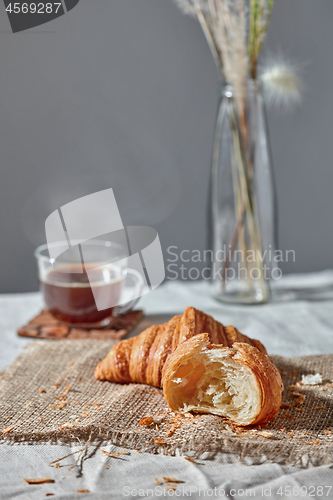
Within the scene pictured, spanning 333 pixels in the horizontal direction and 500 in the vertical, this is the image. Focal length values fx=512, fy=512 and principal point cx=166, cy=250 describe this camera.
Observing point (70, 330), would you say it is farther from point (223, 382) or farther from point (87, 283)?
point (223, 382)

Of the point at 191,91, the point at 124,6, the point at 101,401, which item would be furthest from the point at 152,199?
the point at 101,401

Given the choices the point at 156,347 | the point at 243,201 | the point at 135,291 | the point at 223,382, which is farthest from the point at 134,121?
the point at 223,382

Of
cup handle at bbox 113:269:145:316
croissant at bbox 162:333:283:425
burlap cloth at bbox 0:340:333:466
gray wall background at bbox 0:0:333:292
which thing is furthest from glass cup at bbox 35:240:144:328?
gray wall background at bbox 0:0:333:292

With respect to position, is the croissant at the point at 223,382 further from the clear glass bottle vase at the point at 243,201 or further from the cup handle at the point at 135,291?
the clear glass bottle vase at the point at 243,201

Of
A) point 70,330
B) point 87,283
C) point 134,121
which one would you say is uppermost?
point 134,121

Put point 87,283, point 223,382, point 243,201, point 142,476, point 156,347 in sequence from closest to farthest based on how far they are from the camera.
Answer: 1. point 142,476
2. point 223,382
3. point 156,347
4. point 87,283
5. point 243,201

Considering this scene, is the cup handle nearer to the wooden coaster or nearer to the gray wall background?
the wooden coaster

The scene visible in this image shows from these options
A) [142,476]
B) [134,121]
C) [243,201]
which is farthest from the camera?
[134,121]
